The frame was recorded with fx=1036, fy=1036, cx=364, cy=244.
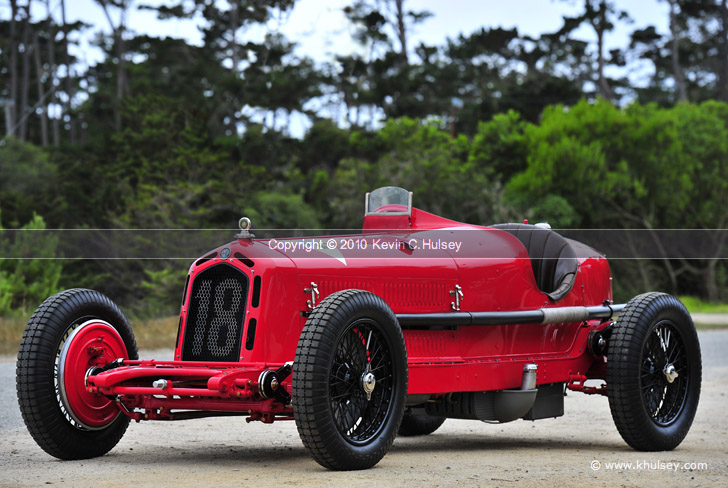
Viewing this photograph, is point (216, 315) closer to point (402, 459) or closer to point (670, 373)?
point (402, 459)

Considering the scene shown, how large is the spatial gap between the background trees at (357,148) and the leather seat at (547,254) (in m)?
21.5

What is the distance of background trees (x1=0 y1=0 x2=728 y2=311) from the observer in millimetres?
40562

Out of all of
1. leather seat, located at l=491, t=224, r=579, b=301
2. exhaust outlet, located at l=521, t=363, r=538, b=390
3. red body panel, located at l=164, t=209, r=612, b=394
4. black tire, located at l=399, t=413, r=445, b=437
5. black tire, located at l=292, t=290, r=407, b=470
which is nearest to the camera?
black tire, located at l=292, t=290, r=407, b=470

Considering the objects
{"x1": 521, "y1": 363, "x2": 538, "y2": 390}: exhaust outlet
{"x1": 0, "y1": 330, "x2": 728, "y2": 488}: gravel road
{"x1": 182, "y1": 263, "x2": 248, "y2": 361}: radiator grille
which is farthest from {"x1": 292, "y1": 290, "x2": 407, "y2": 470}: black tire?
{"x1": 521, "y1": 363, "x2": 538, "y2": 390}: exhaust outlet

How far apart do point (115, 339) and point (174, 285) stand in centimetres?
2337

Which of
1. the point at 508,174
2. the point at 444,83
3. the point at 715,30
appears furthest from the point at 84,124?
the point at 715,30

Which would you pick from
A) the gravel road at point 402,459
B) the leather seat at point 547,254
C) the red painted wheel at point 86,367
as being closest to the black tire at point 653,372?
the gravel road at point 402,459

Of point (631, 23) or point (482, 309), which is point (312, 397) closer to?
point (482, 309)

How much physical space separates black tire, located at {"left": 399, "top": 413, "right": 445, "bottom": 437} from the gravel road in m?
0.13

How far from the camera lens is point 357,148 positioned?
170ft

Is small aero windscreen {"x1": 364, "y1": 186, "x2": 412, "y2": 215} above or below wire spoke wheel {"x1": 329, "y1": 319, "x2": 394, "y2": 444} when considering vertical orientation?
above

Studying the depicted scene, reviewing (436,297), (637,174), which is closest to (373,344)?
(436,297)

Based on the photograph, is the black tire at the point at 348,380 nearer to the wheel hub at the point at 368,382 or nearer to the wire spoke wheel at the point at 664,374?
the wheel hub at the point at 368,382

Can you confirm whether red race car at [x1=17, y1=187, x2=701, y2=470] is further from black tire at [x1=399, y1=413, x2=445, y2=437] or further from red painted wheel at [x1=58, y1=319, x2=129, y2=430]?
black tire at [x1=399, y1=413, x2=445, y2=437]
